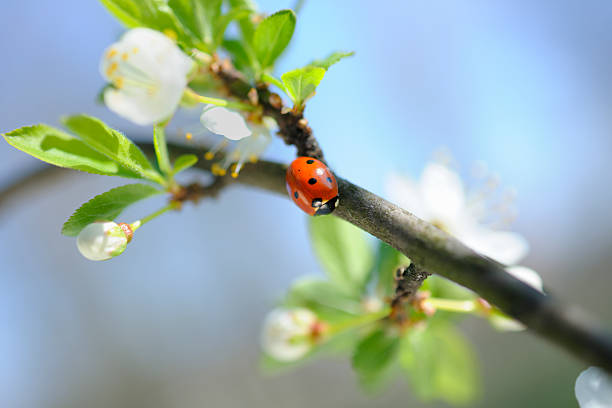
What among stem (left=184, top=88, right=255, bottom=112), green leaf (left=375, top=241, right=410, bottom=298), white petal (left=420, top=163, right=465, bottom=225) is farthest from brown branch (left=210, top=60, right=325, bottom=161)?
white petal (left=420, top=163, right=465, bottom=225)

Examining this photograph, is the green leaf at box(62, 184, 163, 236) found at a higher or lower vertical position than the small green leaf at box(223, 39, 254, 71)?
lower

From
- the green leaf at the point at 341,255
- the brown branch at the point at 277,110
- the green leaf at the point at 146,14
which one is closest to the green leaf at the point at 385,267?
the green leaf at the point at 341,255

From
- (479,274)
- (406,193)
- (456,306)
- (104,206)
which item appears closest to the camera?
(479,274)

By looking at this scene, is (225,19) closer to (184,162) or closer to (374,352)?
(184,162)

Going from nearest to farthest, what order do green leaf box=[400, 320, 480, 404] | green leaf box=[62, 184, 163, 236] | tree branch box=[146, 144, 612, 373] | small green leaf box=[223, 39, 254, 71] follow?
tree branch box=[146, 144, 612, 373] < green leaf box=[62, 184, 163, 236] < small green leaf box=[223, 39, 254, 71] < green leaf box=[400, 320, 480, 404]

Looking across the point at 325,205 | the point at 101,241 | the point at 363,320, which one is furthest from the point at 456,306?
the point at 101,241

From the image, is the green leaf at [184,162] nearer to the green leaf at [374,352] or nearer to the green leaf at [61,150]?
the green leaf at [61,150]

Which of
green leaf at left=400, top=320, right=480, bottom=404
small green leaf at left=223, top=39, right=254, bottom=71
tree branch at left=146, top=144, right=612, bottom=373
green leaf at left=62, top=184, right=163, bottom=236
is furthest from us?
green leaf at left=400, top=320, right=480, bottom=404

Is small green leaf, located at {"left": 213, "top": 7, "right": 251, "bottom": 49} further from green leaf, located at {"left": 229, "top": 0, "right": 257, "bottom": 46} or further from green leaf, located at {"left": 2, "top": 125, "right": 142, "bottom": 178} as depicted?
green leaf, located at {"left": 2, "top": 125, "right": 142, "bottom": 178}
